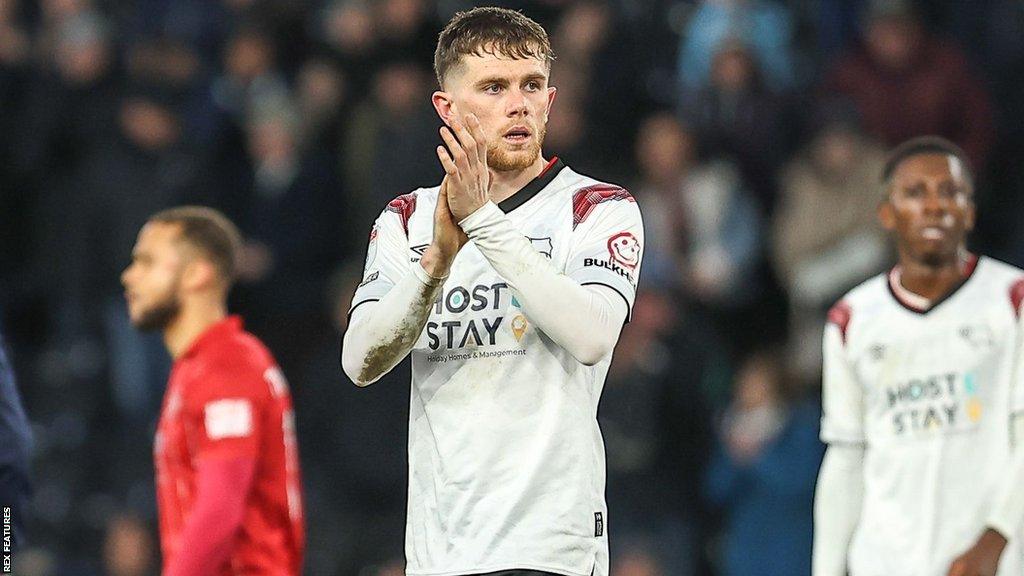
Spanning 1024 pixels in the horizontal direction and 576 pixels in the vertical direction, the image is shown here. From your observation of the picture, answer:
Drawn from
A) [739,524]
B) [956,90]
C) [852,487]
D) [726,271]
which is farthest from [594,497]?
[956,90]

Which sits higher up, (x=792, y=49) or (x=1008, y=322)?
(x=792, y=49)

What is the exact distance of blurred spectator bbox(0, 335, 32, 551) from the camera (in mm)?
4941

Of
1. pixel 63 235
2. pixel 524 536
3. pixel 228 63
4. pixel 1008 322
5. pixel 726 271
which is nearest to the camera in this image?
pixel 524 536

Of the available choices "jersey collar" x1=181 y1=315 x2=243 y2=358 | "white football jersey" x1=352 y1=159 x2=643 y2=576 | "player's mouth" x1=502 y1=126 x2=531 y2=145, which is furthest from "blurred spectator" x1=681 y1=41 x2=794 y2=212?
"player's mouth" x1=502 y1=126 x2=531 y2=145

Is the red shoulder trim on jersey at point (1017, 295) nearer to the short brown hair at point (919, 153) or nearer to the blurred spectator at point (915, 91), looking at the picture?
the short brown hair at point (919, 153)

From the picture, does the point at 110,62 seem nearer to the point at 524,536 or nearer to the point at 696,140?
the point at 696,140

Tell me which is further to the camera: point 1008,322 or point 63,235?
point 63,235

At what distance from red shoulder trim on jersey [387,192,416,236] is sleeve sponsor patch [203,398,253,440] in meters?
1.43

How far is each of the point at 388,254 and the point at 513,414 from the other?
623 mm

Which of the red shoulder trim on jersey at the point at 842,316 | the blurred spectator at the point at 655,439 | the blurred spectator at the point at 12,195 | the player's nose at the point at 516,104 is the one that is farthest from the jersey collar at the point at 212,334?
the blurred spectator at the point at 12,195

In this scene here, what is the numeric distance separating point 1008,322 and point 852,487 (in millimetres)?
834

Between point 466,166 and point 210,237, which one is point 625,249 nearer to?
point 466,166

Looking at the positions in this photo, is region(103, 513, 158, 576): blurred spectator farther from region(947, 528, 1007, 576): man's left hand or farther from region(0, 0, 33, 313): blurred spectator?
region(947, 528, 1007, 576): man's left hand

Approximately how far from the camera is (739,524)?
9914 mm
